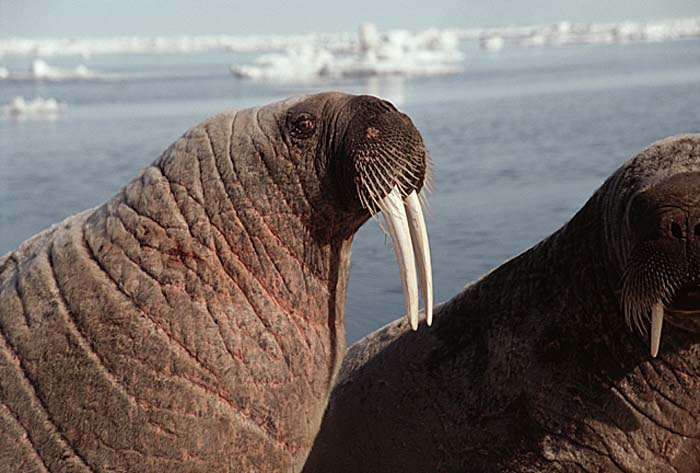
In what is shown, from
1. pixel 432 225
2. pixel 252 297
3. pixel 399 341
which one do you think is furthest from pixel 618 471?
pixel 432 225

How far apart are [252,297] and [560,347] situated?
1077 millimetres

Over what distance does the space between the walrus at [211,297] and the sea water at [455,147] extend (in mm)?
2343

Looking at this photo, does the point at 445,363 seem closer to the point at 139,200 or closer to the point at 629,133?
the point at 139,200

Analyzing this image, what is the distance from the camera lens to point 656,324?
9.56 ft

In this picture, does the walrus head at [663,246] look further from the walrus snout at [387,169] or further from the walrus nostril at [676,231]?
the walrus snout at [387,169]

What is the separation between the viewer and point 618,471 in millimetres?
3244

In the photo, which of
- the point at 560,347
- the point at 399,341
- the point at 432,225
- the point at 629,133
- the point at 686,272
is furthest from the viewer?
the point at 629,133

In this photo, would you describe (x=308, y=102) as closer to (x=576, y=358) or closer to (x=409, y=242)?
(x=409, y=242)

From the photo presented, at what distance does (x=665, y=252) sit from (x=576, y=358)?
2.07ft

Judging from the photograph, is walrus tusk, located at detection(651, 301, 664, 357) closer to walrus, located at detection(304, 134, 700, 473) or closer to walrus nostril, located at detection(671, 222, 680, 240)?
walrus, located at detection(304, 134, 700, 473)

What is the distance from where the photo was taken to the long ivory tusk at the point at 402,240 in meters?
3.10

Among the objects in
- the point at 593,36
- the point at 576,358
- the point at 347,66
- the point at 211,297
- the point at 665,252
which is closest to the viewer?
the point at 665,252

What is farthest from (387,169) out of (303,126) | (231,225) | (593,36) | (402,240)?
(593,36)

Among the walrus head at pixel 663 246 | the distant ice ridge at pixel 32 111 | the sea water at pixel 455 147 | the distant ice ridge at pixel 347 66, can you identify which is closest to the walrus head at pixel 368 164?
the walrus head at pixel 663 246
